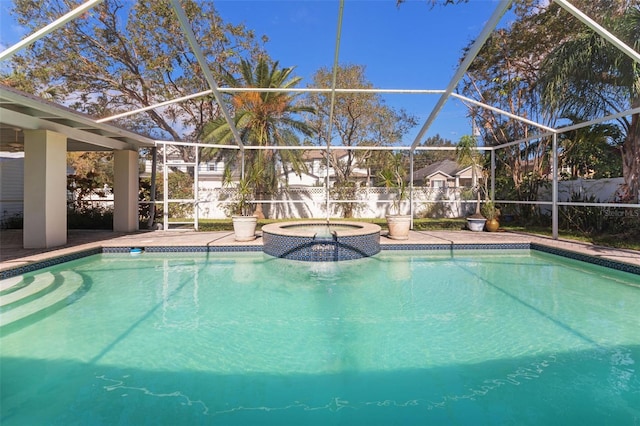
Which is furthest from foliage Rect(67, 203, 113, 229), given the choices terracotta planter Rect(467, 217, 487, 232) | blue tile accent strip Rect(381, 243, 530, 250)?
terracotta planter Rect(467, 217, 487, 232)

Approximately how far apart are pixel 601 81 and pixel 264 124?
39.8ft

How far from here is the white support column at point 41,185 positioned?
777 cm

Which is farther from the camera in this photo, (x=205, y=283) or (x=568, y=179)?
(x=568, y=179)

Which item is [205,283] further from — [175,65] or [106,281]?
[175,65]

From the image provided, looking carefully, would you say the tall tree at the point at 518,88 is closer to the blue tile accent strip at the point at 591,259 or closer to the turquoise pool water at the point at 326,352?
the blue tile accent strip at the point at 591,259

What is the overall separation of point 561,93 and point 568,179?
3.81m

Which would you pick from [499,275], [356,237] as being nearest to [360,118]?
[356,237]

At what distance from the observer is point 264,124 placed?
50.3 ft

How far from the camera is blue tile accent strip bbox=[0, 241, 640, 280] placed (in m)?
6.53

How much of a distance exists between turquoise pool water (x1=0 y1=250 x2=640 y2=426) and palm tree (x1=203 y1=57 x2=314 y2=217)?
390 inches

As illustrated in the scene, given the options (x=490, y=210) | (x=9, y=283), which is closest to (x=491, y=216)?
(x=490, y=210)

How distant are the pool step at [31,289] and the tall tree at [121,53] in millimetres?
11176

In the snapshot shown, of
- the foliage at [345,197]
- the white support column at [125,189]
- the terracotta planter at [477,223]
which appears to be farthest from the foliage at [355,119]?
the white support column at [125,189]

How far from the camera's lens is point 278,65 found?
1552 cm
